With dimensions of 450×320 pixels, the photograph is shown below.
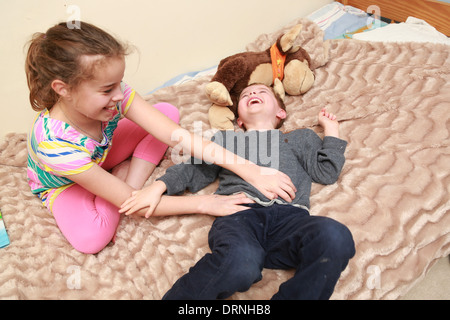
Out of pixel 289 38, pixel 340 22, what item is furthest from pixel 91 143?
pixel 340 22

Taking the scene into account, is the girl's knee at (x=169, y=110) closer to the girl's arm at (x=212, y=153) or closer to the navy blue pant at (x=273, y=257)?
the girl's arm at (x=212, y=153)

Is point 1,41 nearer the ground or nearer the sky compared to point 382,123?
nearer the sky

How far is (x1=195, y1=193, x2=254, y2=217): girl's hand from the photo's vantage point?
1105 mm

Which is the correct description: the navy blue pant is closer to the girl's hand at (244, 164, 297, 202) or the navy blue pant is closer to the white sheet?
the girl's hand at (244, 164, 297, 202)

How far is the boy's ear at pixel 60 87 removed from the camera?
96 centimetres

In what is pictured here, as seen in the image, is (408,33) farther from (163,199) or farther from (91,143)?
(91,143)

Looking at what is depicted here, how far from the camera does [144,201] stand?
44.1 inches

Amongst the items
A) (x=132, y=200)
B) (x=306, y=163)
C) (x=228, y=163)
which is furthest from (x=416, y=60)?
(x=132, y=200)

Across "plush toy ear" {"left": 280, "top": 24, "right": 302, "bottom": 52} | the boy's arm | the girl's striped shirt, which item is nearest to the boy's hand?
the boy's arm

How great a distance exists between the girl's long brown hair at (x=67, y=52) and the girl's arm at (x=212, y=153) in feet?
0.88

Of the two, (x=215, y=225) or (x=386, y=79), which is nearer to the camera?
(x=215, y=225)

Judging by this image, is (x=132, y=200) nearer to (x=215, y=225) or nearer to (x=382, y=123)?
(x=215, y=225)

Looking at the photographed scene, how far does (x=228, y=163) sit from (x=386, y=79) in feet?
2.87

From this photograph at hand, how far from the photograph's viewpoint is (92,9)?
5.15 ft
